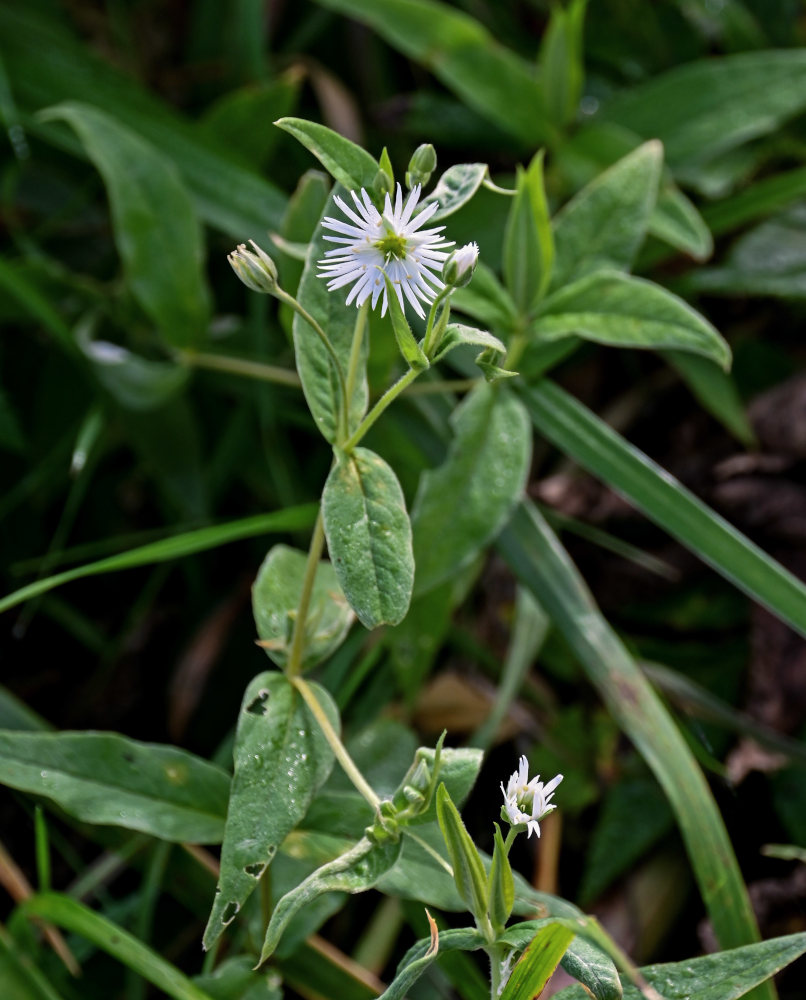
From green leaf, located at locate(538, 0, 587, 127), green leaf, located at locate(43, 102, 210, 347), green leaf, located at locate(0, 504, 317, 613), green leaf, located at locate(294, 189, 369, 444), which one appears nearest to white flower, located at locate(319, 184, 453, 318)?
green leaf, located at locate(294, 189, 369, 444)

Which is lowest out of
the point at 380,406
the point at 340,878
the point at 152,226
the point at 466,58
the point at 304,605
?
the point at 340,878

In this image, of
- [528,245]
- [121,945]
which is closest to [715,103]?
[528,245]

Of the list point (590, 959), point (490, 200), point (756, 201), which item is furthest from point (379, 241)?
point (756, 201)

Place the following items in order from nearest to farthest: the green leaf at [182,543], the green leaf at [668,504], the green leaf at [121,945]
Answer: the green leaf at [121,945] → the green leaf at [182,543] → the green leaf at [668,504]

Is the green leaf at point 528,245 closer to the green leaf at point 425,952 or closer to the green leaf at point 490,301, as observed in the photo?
Result: the green leaf at point 490,301

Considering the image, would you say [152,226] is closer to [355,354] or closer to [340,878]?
[355,354]

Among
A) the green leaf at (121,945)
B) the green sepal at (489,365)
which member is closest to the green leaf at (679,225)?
the green sepal at (489,365)

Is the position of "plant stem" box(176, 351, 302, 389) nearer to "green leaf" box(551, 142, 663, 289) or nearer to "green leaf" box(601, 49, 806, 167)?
"green leaf" box(551, 142, 663, 289)
